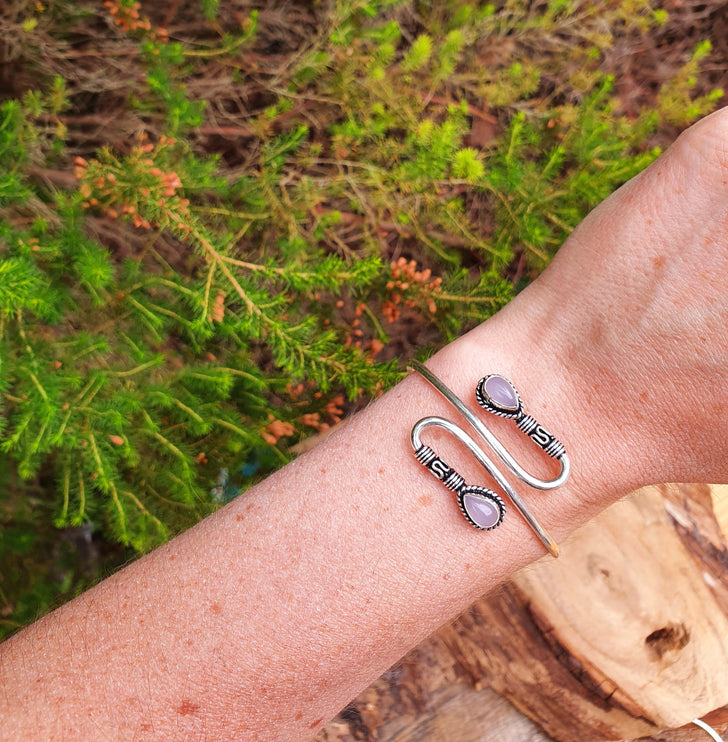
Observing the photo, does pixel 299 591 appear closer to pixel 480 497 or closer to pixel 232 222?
pixel 480 497

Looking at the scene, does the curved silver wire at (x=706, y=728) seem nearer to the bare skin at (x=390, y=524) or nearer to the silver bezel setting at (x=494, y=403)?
the bare skin at (x=390, y=524)

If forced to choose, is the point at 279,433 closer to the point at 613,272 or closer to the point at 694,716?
the point at 613,272

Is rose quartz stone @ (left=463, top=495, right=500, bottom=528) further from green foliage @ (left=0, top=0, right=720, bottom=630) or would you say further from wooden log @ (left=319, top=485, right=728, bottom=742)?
green foliage @ (left=0, top=0, right=720, bottom=630)

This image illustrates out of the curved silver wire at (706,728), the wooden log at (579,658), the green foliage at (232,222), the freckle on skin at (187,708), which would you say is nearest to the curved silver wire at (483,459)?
the wooden log at (579,658)

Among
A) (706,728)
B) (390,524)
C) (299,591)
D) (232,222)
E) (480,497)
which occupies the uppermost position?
(232,222)

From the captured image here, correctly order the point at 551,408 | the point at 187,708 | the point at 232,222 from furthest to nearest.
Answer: the point at 232,222, the point at 551,408, the point at 187,708

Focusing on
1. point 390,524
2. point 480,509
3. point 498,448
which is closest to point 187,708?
point 390,524
